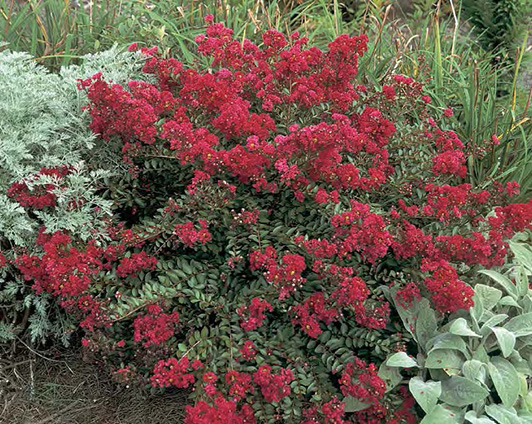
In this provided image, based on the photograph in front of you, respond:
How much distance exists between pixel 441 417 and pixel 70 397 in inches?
63.9

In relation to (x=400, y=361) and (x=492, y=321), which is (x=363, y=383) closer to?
(x=400, y=361)

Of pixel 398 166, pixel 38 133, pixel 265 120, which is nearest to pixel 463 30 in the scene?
pixel 398 166

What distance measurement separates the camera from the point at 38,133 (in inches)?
106

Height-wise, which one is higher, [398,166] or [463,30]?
[398,166]

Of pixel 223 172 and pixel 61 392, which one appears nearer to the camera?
pixel 223 172

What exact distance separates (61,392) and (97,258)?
27.5 inches

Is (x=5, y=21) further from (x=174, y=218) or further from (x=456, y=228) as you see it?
(x=456, y=228)

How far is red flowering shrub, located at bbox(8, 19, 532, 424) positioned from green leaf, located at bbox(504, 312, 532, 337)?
26cm

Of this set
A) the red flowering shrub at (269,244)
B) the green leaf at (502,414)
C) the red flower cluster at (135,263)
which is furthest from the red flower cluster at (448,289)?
the red flower cluster at (135,263)

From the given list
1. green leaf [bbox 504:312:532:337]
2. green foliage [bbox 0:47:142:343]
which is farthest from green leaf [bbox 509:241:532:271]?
green foliage [bbox 0:47:142:343]

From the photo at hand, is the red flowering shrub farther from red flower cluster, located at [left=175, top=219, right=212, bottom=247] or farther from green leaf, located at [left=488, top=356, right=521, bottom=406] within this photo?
green leaf, located at [left=488, top=356, right=521, bottom=406]

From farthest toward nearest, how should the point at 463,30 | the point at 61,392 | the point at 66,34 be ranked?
1. the point at 463,30
2. the point at 66,34
3. the point at 61,392

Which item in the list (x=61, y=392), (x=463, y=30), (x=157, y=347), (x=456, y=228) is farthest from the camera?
(x=463, y=30)

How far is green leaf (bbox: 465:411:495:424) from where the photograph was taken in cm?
227
